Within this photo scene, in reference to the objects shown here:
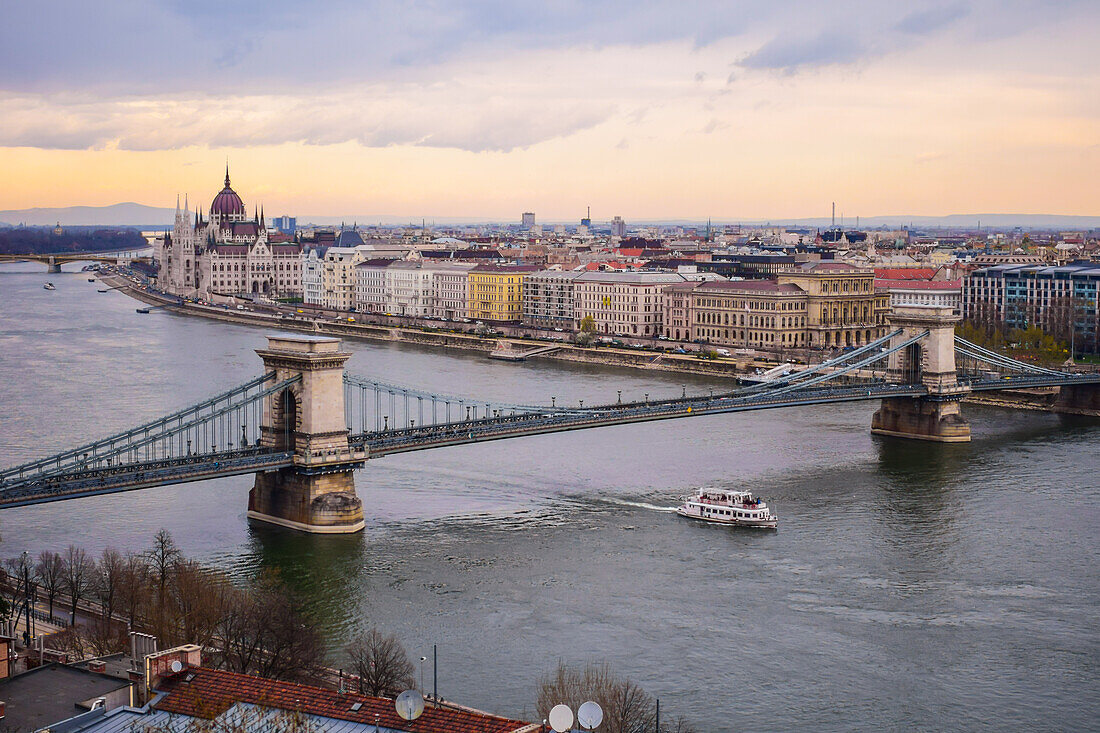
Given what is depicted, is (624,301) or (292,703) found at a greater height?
(624,301)

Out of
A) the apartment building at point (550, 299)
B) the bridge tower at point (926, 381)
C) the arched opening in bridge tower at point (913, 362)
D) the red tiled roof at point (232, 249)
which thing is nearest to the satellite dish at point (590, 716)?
the bridge tower at point (926, 381)

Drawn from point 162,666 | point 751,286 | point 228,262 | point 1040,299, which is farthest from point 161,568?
point 228,262

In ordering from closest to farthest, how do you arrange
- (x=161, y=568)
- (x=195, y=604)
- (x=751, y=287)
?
(x=195, y=604) < (x=161, y=568) < (x=751, y=287)

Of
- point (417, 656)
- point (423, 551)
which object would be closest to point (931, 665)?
point (417, 656)

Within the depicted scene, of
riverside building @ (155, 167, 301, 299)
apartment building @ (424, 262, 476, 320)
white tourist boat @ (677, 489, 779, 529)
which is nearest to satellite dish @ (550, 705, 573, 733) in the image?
white tourist boat @ (677, 489, 779, 529)

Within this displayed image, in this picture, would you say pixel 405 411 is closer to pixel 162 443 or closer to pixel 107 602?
pixel 162 443
